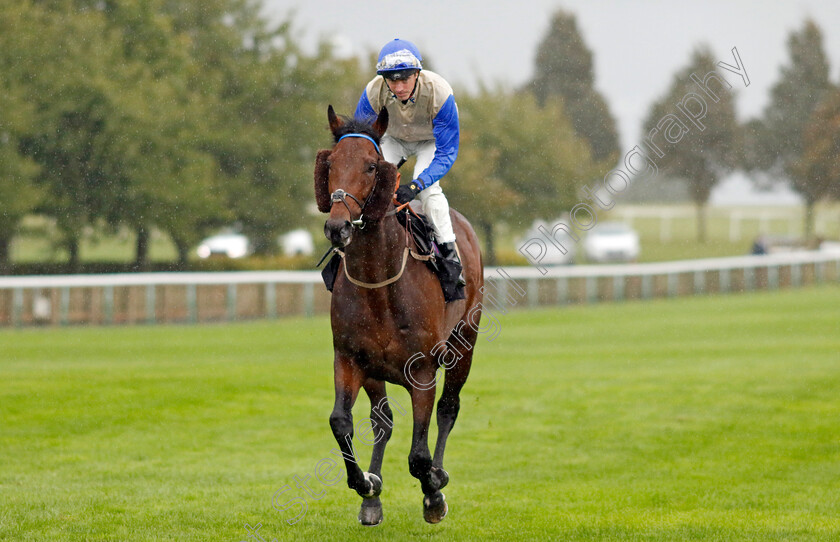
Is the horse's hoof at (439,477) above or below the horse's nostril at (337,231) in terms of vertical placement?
below

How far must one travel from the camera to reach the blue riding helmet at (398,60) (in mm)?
6172

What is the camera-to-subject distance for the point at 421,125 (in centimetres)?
682

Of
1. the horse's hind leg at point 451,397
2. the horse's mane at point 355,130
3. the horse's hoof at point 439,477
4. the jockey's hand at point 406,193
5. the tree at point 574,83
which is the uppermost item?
the tree at point 574,83

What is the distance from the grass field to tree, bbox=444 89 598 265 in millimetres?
12796

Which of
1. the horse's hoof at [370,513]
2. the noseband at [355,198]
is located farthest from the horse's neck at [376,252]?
the horse's hoof at [370,513]

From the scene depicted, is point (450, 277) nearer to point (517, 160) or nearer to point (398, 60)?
point (398, 60)

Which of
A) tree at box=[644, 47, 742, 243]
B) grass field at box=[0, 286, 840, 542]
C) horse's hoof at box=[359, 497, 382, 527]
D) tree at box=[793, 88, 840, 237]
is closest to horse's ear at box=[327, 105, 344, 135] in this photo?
horse's hoof at box=[359, 497, 382, 527]

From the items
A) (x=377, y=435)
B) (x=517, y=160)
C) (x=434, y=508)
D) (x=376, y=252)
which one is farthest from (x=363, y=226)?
(x=517, y=160)

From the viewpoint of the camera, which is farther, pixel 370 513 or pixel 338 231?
pixel 370 513

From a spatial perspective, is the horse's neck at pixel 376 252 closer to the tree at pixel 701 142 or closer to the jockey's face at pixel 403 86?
the jockey's face at pixel 403 86

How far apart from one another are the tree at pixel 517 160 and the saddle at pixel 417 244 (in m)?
25.0

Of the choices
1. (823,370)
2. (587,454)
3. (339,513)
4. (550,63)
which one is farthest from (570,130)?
(339,513)

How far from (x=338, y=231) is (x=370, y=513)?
2220 millimetres

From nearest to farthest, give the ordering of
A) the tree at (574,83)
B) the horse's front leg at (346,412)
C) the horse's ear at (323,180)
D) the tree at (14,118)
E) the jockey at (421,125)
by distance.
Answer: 1. the horse's ear at (323,180)
2. the horse's front leg at (346,412)
3. the jockey at (421,125)
4. the tree at (14,118)
5. the tree at (574,83)
